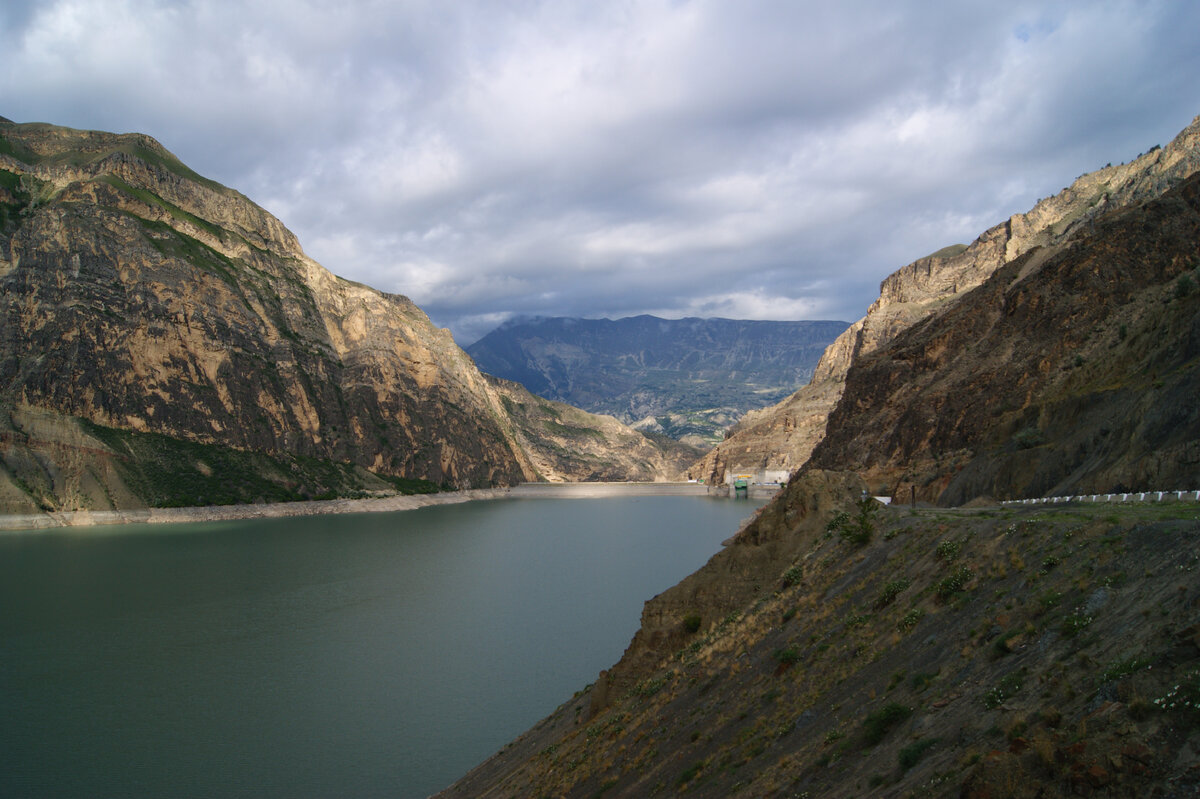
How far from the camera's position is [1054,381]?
1884 inches

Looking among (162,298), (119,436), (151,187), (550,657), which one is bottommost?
(550,657)

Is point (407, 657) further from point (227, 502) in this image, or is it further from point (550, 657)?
point (227, 502)

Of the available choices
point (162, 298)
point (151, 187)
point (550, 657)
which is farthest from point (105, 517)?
point (550, 657)

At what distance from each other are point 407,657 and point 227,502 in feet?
311

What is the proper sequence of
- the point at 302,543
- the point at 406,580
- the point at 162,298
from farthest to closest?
1. the point at 162,298
2. the point at 302,543
3. the point at 406,580

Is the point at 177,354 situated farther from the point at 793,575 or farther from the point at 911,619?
the point at 911,619

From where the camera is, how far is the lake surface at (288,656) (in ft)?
92.3

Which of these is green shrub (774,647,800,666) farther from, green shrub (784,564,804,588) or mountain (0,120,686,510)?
mountain (0,120,686,510)

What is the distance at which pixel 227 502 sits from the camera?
399ft

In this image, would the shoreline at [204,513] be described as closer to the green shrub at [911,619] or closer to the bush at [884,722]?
the green shrub at [911,619]

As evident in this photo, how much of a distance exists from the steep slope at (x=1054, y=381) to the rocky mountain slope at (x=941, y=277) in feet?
123

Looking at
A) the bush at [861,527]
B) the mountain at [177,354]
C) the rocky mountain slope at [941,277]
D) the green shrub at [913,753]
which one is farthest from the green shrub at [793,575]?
the mountain at [177,354]

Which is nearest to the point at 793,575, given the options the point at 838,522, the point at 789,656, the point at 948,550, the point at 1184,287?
the point at 838,522

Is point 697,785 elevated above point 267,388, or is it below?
below
